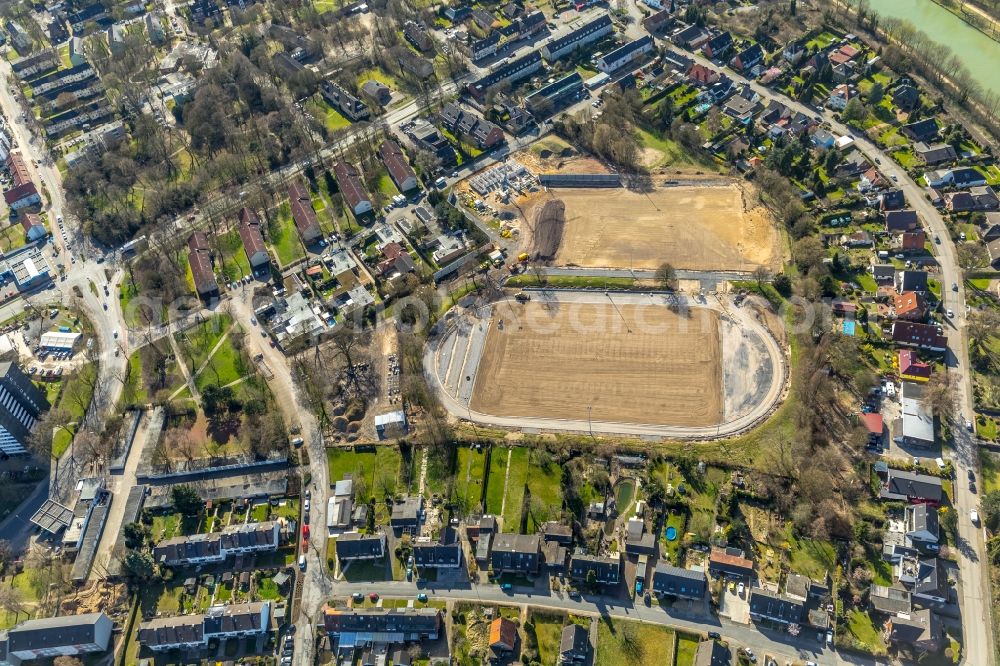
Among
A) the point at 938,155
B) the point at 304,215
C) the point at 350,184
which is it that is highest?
the point at 938,155

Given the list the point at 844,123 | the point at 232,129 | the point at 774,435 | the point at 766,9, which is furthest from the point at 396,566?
the point at 766,9

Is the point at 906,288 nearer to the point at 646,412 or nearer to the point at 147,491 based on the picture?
the point at 646,412

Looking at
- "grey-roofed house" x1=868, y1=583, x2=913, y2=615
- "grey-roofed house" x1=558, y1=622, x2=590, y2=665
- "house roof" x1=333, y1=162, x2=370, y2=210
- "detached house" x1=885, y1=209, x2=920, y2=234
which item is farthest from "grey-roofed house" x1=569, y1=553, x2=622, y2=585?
"house roof" x1=333, y1=162, x2=370, y2=210

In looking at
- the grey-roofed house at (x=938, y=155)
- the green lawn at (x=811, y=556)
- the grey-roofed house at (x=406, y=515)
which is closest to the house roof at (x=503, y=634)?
the grey-roofed house at (x=406, y=515)

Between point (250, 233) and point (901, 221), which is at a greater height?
point (901, 221)

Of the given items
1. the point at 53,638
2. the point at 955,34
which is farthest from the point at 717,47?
the point at 53,638

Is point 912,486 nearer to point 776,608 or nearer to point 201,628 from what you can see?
point 776,608

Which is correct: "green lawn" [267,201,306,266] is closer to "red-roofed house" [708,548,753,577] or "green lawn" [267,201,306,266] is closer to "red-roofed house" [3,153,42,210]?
"red-roofed house" [3,153,42,210]
